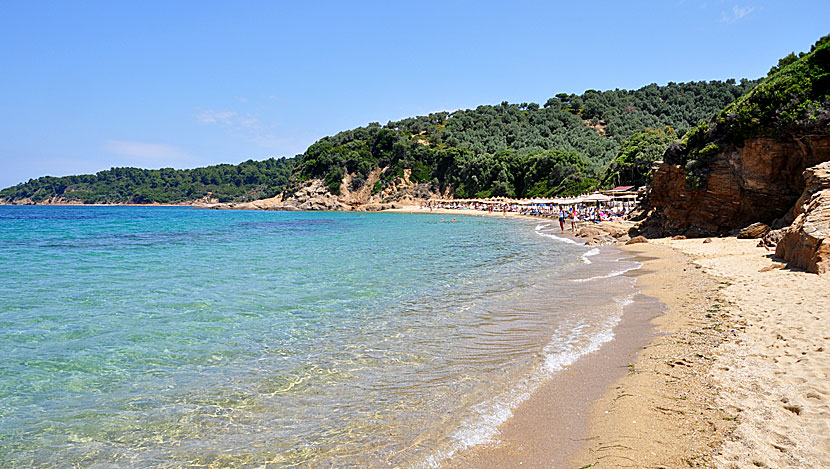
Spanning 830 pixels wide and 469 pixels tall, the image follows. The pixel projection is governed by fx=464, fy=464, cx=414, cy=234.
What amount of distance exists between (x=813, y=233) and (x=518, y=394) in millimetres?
10026

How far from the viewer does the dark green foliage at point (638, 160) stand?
5103 centimetres

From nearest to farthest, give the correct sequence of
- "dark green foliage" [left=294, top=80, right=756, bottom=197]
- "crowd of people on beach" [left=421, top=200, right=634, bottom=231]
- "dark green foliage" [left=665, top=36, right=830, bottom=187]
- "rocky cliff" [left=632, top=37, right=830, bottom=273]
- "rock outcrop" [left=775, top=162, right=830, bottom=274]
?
"rock outcrop" [left=775, top=162, right=830, bottom=274]
"rocky cliff" [left=632, top=37, right=830, bottom=273]
"dark green foliage" [left=665, top=36, right=830, bottom=187]
"crowd of people on beach" [left=421, top=200, right=634, bottom=231]
"dark green foliage" [left=294, top=80, right=756, bottom=197]

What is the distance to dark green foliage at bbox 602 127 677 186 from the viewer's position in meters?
51.0

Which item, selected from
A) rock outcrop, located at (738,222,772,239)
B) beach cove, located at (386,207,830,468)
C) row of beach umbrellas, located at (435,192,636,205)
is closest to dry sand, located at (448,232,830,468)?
beach cove, located at (386,207,830,468)

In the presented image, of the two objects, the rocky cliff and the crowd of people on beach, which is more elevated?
the rocky cliff

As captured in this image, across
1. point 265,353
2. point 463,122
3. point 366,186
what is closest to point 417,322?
point 265,353

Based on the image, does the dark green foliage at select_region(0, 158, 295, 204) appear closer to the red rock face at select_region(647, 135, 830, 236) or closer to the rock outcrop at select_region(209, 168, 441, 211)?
the rock outcrop at select_region(209, 168, 441, 211)

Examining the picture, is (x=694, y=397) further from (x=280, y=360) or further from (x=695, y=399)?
(x=280, y=360)

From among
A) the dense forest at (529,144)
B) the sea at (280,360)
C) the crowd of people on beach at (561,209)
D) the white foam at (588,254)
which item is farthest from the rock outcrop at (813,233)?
the dense forest at (529,144)

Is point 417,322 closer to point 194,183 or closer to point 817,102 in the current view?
point 817,102

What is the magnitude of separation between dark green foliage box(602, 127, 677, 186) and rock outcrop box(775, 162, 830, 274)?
38.3 metres

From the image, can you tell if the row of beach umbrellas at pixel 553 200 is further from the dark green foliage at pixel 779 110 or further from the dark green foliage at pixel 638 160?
the dark green foliage at pixel 779 110

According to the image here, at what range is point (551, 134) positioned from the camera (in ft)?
354

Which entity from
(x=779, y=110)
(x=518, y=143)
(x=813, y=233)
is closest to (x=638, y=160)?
(x=779, y=110)
